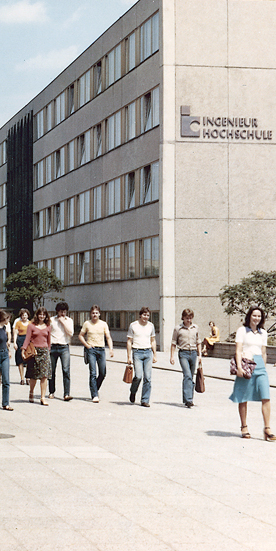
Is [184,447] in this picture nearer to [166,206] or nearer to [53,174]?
[166,206]

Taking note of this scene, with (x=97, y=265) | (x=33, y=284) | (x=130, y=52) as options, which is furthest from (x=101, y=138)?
(x=33, y=284)

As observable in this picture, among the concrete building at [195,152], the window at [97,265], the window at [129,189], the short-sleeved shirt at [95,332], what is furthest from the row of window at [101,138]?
the short-sleeved shirt at [95,332]

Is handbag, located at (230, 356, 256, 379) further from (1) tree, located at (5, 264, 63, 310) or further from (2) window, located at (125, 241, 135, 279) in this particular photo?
(1) tree, located at (5, 264, 63, 310)

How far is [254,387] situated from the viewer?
1160cm

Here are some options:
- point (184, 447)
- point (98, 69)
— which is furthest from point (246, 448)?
point (98, 69)

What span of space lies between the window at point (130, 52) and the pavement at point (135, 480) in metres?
34.8

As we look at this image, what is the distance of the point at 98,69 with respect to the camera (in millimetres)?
53062

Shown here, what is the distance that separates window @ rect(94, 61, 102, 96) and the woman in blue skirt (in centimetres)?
4245

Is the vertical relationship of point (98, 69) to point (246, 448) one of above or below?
above

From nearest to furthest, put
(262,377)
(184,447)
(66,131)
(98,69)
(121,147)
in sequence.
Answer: (184,447)
(262,377)
(121,147)
(98,69)
(66,131)

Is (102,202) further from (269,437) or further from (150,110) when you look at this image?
(269,437)

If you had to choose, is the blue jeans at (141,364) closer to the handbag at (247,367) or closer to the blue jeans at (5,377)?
the blue jeans at (5,377)

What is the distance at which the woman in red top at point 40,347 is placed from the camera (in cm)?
1627

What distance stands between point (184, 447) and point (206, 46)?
34.6 meters
